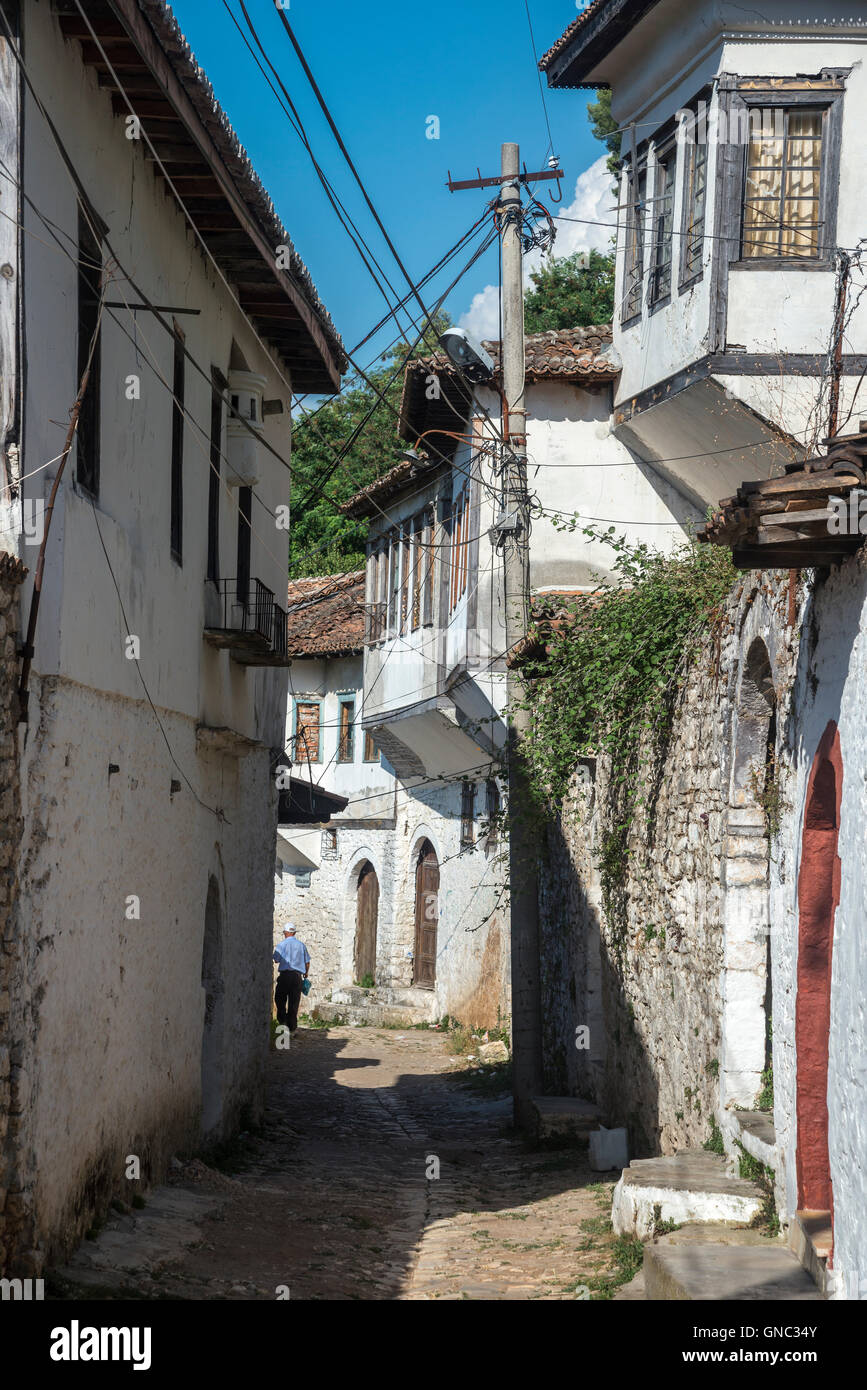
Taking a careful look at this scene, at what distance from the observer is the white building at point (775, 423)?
5570mm

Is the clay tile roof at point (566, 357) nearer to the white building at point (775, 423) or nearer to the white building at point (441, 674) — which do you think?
the white building at point (441, 674)

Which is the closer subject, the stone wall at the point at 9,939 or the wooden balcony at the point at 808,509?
the wooden balcony at the point at 808,509

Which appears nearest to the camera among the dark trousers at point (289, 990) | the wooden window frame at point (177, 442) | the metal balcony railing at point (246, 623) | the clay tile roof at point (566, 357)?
the wooden window frame at point (177, 442)

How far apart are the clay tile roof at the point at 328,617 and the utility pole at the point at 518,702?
1432cm

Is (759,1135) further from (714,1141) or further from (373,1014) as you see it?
(373,1014)

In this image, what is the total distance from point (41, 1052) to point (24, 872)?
2.84ft

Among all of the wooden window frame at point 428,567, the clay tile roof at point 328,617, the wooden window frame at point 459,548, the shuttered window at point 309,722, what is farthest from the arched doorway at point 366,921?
the wooden window frame at point 459,548

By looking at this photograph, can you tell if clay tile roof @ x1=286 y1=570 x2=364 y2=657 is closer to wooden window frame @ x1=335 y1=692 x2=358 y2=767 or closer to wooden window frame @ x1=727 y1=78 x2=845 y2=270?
wooden window frame @ x1=335 y1=692 x2=358 y2=767

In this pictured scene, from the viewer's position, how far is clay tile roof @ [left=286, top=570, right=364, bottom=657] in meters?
28.2

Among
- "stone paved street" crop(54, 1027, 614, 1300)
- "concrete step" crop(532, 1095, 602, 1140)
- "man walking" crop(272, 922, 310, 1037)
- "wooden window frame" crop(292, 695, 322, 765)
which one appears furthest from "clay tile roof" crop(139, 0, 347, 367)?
"wooden window frame" crop(292, 695, 322, 765)

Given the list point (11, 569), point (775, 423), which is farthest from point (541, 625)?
point (11, 569)

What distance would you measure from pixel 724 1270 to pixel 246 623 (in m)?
7.17

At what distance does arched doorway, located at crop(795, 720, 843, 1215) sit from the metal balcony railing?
18.4ft

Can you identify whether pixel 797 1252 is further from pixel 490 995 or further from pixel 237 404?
pixel 490 995
